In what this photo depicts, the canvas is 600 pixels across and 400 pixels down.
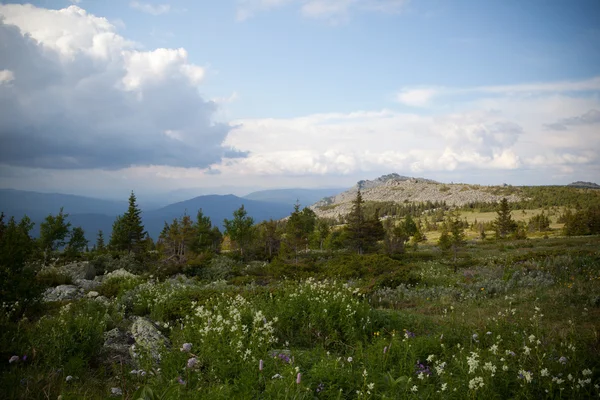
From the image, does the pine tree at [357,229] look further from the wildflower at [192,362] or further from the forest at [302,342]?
the wildflower at [192,362]

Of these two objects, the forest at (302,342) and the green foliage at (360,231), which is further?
→ the green foliage at (360,231)

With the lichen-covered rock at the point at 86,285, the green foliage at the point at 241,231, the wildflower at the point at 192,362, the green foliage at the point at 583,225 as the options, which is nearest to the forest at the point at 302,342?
the wildflower at the point at 192,362

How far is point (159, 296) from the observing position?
10.6 m

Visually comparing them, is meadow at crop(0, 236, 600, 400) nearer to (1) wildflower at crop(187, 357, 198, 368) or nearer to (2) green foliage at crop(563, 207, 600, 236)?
(1) wildflower at crop(187, 357, 198, 368)

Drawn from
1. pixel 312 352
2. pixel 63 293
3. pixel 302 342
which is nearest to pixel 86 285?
pixel 63 293

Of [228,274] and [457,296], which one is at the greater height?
[457,296]

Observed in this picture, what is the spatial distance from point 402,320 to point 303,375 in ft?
12.8

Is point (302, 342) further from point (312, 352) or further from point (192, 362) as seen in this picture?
point (192, 362)

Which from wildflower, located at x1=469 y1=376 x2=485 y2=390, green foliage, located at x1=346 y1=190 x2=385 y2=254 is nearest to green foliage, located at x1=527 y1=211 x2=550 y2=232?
green foliage, located at x1=346 y1=190 x2=385 y2=254

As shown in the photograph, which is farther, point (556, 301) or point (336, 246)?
point (336, 246)

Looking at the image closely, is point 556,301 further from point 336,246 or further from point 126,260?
point 336,246

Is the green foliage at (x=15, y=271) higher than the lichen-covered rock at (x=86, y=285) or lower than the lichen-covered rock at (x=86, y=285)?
higher

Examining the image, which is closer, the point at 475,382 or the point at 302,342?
the point at 475,382

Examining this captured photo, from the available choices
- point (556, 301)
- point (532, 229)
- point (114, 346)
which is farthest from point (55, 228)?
point (532, 229)
